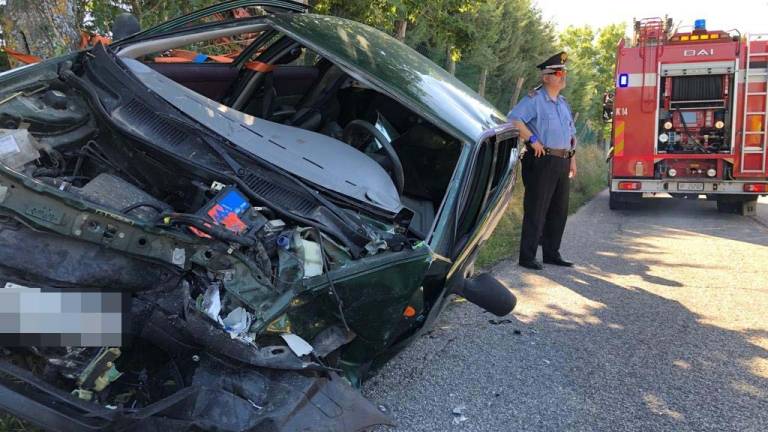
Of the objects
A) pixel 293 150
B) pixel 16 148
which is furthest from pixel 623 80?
pixel 16 148

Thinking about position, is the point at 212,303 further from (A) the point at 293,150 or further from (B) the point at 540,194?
(B) the point at 540,194

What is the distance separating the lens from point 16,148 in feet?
7.61

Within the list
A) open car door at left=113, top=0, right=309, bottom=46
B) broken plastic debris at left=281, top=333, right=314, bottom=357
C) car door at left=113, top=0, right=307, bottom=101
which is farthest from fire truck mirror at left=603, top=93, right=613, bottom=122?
broken plastic debris at left=281, top=333, right=314, bottom=357

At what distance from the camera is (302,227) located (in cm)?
245

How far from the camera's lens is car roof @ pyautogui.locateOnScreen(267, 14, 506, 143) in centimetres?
293

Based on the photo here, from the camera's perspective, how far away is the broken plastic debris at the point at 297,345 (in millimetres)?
2209

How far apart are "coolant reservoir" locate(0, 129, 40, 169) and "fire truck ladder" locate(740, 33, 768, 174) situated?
10.0 m

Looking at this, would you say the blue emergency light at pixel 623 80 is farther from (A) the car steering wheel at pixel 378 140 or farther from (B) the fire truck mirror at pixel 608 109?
(A) the car steering wheel at pixel 378 140

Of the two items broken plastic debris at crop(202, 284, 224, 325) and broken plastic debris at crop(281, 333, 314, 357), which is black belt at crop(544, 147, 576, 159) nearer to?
broken plastic debris at crop(281, 333, 314, 357)

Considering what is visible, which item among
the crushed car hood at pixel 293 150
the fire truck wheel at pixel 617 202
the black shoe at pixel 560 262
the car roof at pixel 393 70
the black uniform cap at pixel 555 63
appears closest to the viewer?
the crushed car hood at pixel 293 150

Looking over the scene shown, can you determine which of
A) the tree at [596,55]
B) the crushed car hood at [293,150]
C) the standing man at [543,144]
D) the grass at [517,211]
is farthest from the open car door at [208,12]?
the tree at [596,55]

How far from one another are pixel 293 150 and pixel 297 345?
1.05m

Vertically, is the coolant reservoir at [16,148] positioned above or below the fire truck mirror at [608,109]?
below

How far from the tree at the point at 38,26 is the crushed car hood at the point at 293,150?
2.16m
